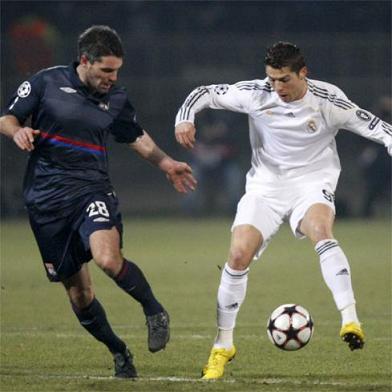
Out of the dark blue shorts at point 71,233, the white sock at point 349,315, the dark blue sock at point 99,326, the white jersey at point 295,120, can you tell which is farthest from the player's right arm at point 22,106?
the white sock at point 349,315

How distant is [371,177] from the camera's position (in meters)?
22.9

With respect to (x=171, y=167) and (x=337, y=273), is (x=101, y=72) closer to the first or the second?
(x=171, y=167)

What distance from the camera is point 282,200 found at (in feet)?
26.3

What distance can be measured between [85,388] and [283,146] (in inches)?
88.5

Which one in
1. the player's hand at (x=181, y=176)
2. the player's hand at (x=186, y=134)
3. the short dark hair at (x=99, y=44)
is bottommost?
the player's hand at (x=181, y=176)

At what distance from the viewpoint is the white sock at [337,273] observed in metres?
7.40

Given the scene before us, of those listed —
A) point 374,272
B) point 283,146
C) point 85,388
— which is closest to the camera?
point 85,388

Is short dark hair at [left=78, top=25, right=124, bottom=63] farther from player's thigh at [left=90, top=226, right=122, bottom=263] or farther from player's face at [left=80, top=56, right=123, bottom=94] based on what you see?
player's thigh at [left=90, top=226, right=122, bottom=263]

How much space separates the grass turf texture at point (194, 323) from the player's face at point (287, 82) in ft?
6.18

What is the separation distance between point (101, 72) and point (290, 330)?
204 centimetres

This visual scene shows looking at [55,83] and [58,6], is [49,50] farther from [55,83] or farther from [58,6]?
[55,83]

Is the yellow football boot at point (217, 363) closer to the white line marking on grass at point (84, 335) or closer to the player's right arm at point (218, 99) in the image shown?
the player's right arm at point (218, 99)

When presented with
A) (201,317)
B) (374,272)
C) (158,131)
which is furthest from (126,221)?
(201,317)

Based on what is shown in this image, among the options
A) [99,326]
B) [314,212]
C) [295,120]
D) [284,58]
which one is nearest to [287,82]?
[284,58]
